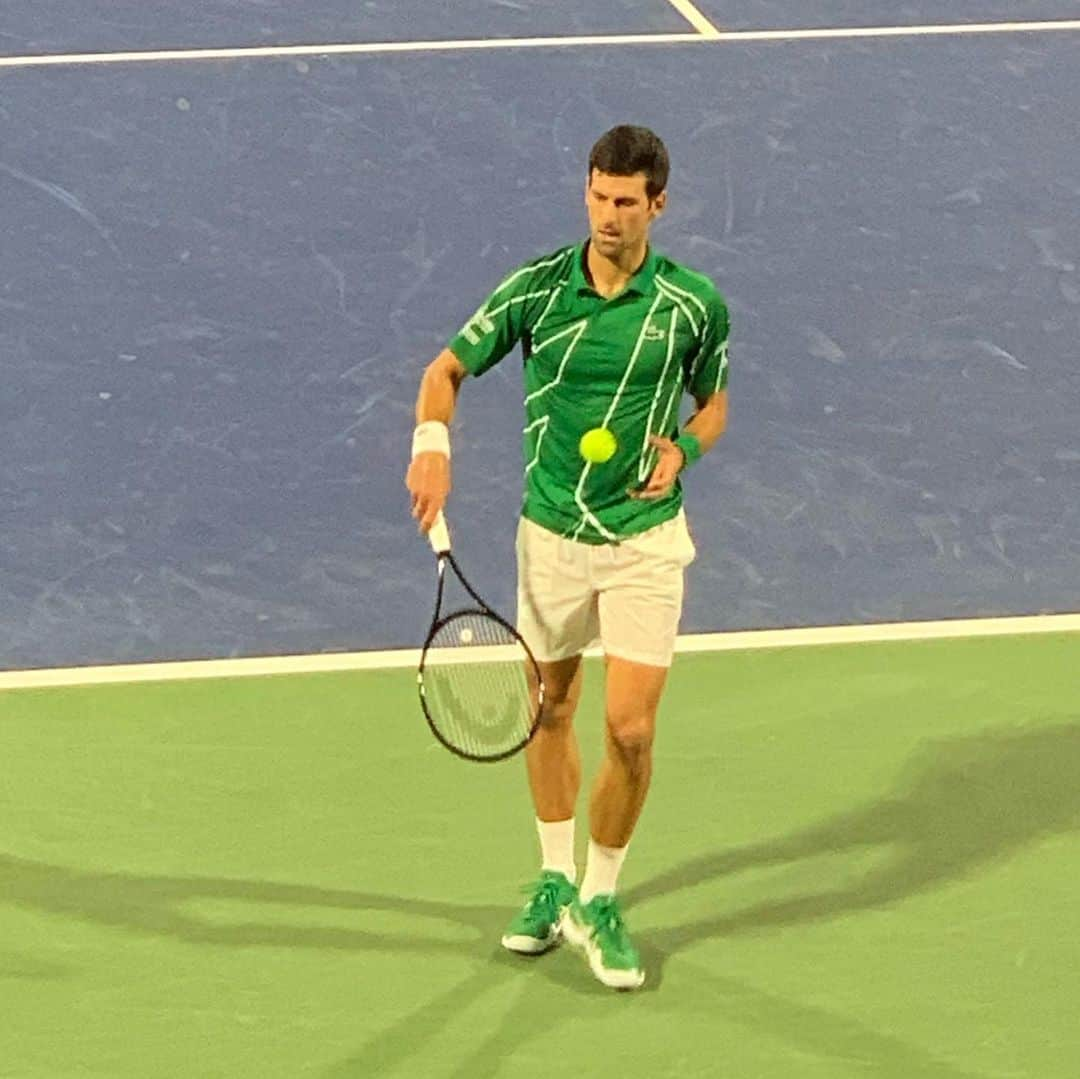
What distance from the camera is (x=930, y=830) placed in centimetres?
769

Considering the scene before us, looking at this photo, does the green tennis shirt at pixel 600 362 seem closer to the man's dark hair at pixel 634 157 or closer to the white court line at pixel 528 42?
the man's dark hair at pixel 634 157

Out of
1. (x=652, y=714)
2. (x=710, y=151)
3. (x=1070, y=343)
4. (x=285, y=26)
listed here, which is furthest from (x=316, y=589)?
(x=285, y=26)

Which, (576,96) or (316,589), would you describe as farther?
(576,96)

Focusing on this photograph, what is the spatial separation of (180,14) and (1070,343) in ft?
20.7

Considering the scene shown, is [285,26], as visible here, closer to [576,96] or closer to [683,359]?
[576,96]

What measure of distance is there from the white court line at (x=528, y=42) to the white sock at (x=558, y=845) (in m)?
8.40

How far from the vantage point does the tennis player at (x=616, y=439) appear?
636 cm

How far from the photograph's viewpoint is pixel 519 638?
20.9 ft

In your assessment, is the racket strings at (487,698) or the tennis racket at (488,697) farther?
the racket strings at (487,698)

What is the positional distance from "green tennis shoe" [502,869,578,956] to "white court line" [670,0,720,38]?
8.93m

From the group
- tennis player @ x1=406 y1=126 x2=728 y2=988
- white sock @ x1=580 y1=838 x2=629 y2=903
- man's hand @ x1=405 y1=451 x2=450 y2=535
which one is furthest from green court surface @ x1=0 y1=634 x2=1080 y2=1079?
man's hand @ x1=405 y1=451 x2=450 y2=535

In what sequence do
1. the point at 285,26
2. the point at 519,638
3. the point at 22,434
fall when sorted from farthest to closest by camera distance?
the point at 285,26 < the point at 22,434 < the point at 519,638

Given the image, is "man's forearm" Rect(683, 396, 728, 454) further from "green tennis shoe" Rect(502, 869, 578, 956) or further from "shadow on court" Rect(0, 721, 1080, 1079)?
"shadow on court" Rect(0, 721, 1080, 1079)

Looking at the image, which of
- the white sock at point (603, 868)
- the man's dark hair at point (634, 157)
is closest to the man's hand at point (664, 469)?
the man's dark hair at point (634, 157)
